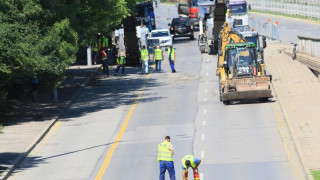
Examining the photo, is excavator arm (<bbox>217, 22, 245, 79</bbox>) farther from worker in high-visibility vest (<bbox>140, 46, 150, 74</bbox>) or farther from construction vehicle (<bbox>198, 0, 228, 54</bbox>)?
construction vehicle (<bbox>198, 0, 228, 54</bbox>)

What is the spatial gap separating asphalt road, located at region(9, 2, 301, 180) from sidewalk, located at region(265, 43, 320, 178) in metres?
0.69

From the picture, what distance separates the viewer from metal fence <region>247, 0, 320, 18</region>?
89.4 m

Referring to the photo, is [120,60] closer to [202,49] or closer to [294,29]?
[202,49]

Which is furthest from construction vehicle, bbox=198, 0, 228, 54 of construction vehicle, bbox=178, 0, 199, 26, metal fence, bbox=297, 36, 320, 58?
construction vehicle, bbox=178, 0, 199, 26

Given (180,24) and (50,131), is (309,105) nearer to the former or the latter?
(50,131)

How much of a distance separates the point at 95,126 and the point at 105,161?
23.9 ft

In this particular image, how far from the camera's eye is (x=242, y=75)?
40156mm

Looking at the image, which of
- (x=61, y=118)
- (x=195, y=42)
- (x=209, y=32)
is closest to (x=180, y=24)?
(x=195, y=42)

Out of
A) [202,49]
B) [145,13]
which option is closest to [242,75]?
[202,49]

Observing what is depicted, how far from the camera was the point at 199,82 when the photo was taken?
158 ft

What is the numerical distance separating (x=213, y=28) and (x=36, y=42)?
70.0ft

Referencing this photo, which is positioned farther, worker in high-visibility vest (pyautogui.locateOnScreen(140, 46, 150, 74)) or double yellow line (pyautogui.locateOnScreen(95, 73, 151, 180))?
worker in high-visibility vest (pyautogui.locateOnScreen(140, 46, 150, 74))

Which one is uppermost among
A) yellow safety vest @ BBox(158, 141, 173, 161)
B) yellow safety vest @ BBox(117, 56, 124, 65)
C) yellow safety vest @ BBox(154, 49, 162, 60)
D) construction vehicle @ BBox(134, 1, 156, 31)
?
construction vehicle @ BBox(134, 1, 156, 31)

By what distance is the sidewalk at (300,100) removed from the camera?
91.7ft
